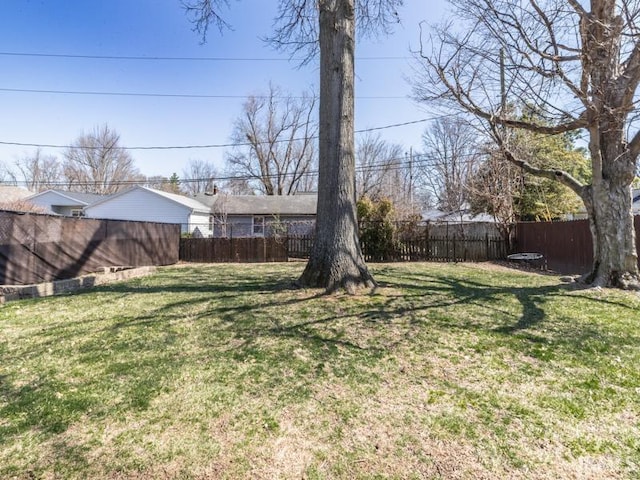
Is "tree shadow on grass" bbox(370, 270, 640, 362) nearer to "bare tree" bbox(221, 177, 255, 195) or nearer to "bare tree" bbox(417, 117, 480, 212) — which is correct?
"bare tree" bbox(417, 117, 480, 212)

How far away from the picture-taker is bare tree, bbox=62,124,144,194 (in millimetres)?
34438

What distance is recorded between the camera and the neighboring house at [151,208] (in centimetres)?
1995

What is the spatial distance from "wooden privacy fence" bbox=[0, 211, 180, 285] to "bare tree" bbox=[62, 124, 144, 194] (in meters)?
26.6

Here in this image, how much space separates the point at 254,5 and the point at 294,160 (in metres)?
21.2

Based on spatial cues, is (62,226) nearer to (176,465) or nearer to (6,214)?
(6,214)

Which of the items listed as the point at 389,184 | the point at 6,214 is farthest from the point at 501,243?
the point at 389,184

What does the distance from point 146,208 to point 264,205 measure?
22.7 feet

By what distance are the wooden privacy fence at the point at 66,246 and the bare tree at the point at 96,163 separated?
26585 millimetres

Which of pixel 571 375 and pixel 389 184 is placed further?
pixel 389 184

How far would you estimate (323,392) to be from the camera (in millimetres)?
2600

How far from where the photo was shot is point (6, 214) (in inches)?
265

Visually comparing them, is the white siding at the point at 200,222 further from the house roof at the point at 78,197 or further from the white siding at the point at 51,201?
the white siding at the point at 51,201

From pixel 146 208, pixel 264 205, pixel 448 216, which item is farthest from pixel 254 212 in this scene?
pixel 448 216

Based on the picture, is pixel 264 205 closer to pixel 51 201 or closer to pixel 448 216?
pixel 448 216
